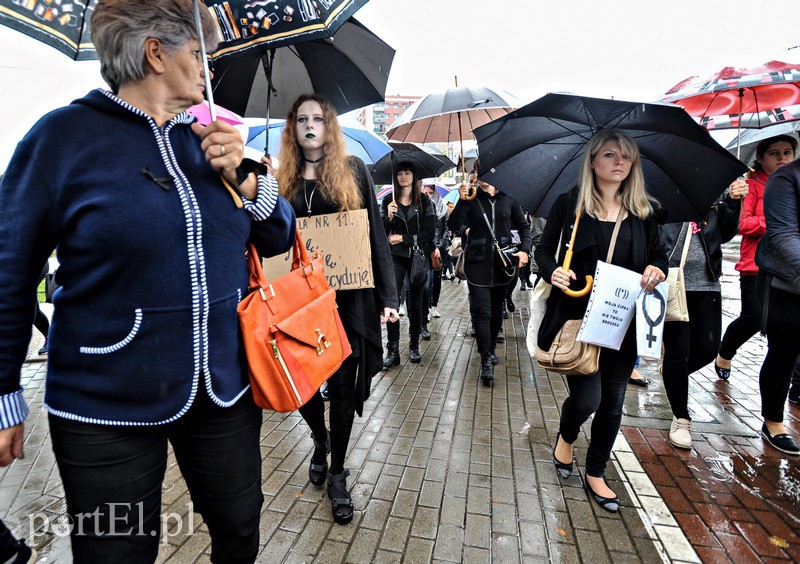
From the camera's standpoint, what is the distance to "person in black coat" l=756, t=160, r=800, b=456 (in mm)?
2865

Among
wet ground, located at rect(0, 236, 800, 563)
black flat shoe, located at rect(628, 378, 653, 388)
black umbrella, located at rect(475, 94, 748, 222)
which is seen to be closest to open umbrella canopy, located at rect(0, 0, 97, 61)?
black umbrella, located at rect(475, 94, 748, 222)

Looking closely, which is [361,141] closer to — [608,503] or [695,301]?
[695,301]

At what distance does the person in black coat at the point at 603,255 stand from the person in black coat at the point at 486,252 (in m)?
1.87

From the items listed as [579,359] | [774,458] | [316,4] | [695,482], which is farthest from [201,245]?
[774,458]

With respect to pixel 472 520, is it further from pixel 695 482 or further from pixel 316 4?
pixel 316 4

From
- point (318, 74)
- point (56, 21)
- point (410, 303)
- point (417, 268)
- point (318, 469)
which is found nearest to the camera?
point (56, 21)

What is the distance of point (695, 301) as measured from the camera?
134 inches

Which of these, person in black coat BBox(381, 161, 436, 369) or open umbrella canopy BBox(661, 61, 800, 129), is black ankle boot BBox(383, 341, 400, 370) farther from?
open umbrella canopy BBox(661, 61, 800, 129)

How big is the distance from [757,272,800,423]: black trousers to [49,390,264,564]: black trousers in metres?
3.50

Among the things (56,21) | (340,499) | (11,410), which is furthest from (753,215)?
(11,410)

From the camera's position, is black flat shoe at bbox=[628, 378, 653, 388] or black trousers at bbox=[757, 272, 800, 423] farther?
black flat shoe at bbox=[628, 378, 653, 388]

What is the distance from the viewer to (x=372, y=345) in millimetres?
2629

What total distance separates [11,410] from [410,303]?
4.47m

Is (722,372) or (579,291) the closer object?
(579,291)
